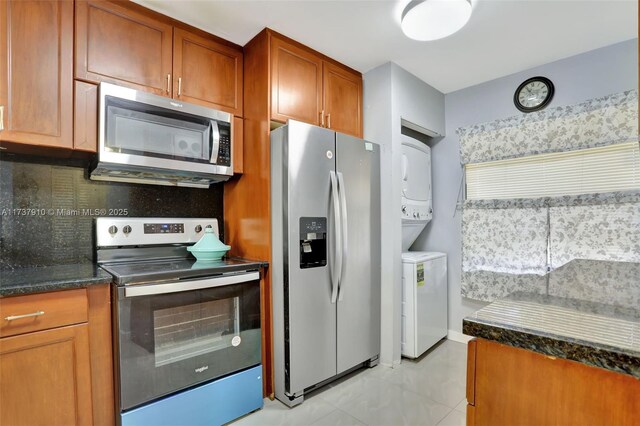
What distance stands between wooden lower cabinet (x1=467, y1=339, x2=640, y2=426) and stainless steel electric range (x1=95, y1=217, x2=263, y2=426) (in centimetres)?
138

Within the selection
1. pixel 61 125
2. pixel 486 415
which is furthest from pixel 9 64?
pixel 486 415

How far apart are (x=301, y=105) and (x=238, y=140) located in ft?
1.71

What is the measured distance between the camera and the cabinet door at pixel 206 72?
6.38ft

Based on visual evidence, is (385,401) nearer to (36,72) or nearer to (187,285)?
(187,285)

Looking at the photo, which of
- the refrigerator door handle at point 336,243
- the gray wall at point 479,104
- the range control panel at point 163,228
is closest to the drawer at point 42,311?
the range control panel at point 163,228

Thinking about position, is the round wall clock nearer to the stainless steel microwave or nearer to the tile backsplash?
the stainless steel microwave

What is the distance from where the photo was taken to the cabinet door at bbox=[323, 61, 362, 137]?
7.97 feet

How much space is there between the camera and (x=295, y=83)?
220 centimetres

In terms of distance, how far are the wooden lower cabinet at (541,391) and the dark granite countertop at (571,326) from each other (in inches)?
1.2

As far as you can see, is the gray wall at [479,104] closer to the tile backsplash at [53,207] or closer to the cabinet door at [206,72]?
the cabinet door at [206,72]

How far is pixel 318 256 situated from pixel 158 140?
1.21 meters

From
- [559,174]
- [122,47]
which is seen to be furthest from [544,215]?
[122,47]

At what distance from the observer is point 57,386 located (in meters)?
1.32

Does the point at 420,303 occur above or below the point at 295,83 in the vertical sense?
below
